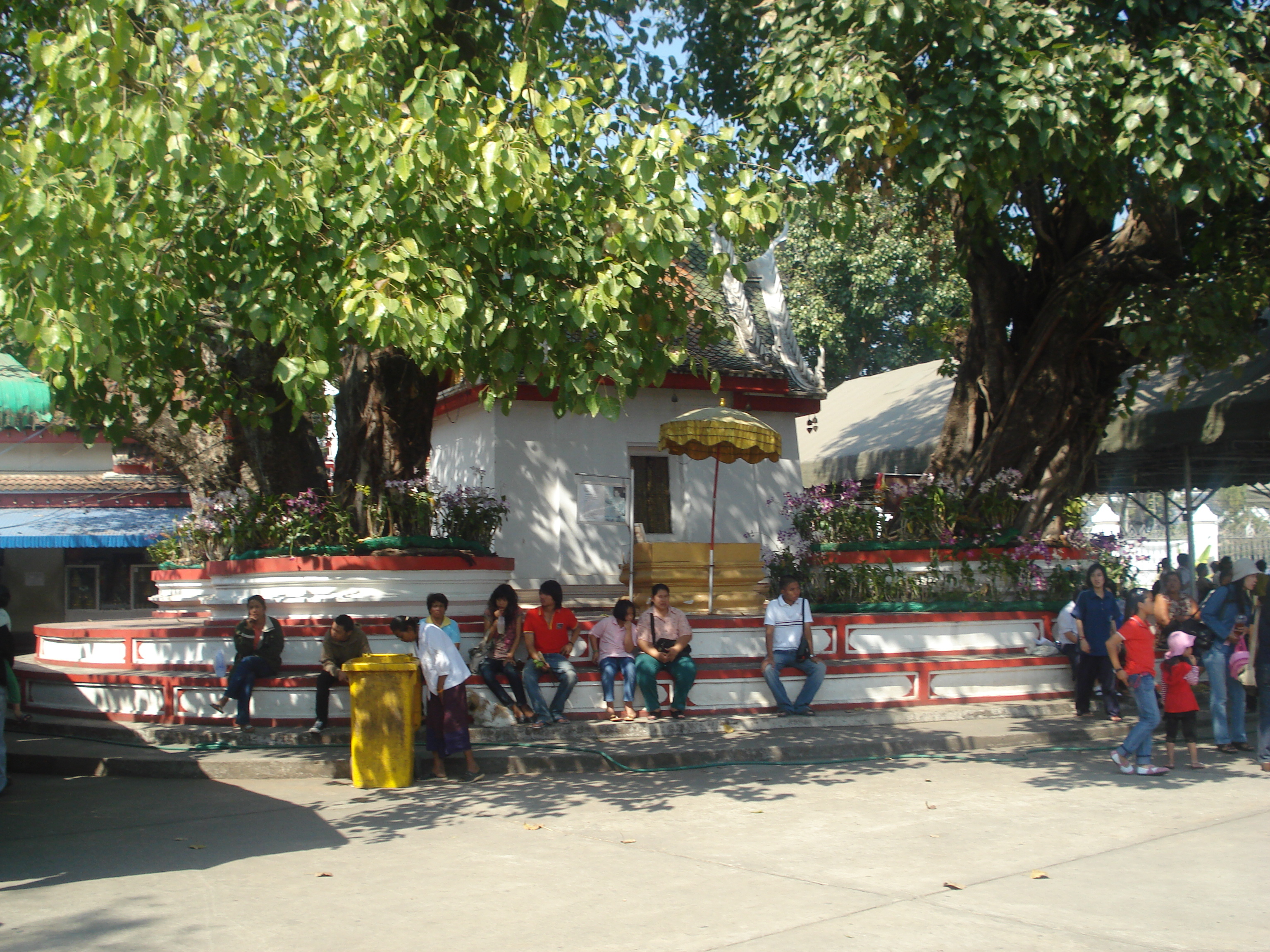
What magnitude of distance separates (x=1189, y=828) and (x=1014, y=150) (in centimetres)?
608

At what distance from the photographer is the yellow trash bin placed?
870 cm

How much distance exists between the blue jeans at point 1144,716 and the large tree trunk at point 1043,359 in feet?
17.9

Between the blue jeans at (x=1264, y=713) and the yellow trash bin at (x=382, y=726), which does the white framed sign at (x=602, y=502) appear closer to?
the yellow trash bin at (x=382, y=726)

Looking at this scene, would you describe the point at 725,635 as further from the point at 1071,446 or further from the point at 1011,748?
the point at 1071,446

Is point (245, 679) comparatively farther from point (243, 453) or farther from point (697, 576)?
point (697, 576)

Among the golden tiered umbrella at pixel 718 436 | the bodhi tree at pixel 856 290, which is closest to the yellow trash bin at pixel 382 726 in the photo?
the golden tiered umbrella at pixel 718 436

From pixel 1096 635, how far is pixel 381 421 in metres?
8.17

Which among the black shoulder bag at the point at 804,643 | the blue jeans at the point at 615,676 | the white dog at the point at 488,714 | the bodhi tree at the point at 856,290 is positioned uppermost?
the bodhi tree at the point at 856,290

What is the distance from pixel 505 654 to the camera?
10.3m

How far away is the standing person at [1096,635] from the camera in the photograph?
11.2 m

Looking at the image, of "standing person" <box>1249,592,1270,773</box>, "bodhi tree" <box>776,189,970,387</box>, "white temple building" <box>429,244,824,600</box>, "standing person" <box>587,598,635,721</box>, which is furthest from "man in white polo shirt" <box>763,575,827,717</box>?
"bodhi tree" <box>776,189,970,387</box>

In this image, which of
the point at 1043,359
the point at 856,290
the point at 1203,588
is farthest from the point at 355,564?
the point at 856,290

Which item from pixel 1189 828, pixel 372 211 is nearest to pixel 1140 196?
pixel 1189 828

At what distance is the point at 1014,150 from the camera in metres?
9.94
